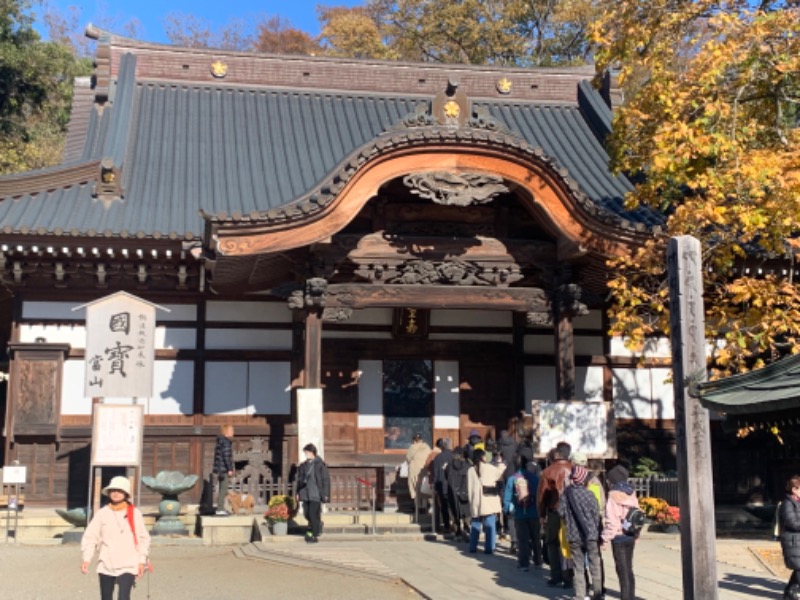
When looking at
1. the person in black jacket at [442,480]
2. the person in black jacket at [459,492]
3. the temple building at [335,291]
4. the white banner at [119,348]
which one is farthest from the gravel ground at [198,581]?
the temple building at [335,291]

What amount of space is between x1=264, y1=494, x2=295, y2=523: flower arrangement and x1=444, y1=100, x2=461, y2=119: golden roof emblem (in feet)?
20.5

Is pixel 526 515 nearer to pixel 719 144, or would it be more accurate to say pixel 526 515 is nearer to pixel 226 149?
pixel 719 144

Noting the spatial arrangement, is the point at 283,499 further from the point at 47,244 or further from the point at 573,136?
the point at 573,136

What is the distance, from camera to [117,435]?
13023 millimetres

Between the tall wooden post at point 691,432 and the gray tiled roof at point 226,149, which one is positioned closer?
the tall wooden post at point 691,432

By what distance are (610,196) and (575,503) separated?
9717 mm

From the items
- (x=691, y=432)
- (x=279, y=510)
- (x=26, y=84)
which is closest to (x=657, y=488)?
(x=279, y=510)

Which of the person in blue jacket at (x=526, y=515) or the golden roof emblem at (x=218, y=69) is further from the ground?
the golden roof emblem at (x=218, y=69)

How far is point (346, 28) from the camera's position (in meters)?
36.2

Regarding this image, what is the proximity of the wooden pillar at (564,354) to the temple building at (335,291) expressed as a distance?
0.12ft

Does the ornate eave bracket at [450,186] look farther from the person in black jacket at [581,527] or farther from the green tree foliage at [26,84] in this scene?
the green tree foliage at [26,84]

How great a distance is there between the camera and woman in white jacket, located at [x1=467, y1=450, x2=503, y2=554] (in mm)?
11664

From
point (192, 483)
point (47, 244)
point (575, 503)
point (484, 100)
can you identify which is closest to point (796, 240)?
point (575, 503)

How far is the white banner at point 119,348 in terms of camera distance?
43.9 feet
